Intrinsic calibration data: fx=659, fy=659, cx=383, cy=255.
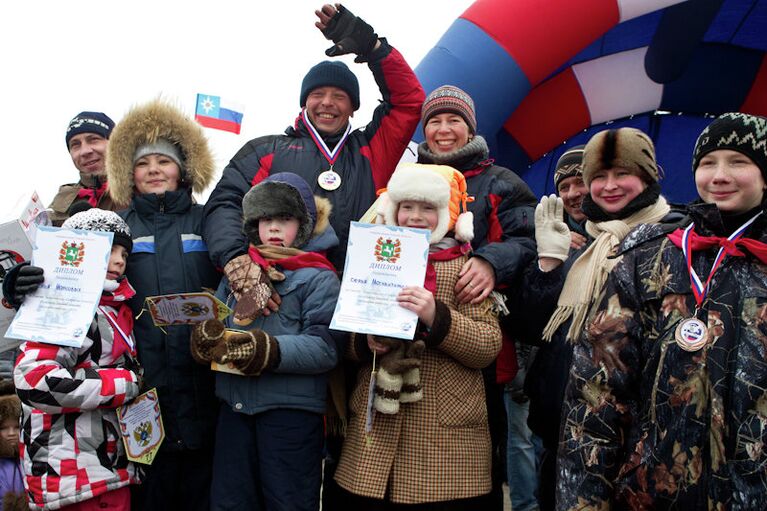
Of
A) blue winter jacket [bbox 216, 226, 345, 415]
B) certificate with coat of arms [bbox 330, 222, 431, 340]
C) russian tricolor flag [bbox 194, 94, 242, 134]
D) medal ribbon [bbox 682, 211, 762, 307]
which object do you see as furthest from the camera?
russian tricolor flag [bbox 194, 94, 242, 134]

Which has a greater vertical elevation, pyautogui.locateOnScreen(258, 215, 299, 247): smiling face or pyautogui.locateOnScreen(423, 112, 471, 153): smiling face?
pyautogui.locateOnScreen(423, 112, 471, 153): smiling face

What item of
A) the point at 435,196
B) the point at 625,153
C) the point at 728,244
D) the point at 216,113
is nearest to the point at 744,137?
the point at 728,244

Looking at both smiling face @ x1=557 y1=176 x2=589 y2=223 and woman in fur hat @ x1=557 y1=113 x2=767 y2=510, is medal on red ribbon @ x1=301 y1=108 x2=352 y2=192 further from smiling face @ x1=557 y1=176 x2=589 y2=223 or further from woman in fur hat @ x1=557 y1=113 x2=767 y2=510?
woman in fur hat @ x1=557 y1=113 x2=767 y2=510

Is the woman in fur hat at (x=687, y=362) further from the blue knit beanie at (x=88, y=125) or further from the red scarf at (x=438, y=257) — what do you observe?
the blue knit beanie at (x=88, y=125)

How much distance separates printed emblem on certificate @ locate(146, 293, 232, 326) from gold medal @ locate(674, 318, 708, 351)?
1588 millimetres

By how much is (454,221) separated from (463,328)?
48 cm

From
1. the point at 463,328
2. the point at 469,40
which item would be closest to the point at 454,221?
the point at 463,328

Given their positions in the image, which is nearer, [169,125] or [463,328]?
[463,328]

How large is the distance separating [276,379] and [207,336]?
0.33 metres

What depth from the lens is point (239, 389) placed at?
8.62 feet

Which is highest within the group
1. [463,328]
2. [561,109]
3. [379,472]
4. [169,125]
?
[561,109]

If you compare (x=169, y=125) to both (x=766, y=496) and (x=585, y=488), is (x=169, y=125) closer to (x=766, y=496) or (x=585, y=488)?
(x=585, y=488)

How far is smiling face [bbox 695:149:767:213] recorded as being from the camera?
1.82 metres

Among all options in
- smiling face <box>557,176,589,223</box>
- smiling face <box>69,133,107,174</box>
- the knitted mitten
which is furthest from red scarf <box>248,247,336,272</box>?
smiling face <box>69,133,107,174</box>
